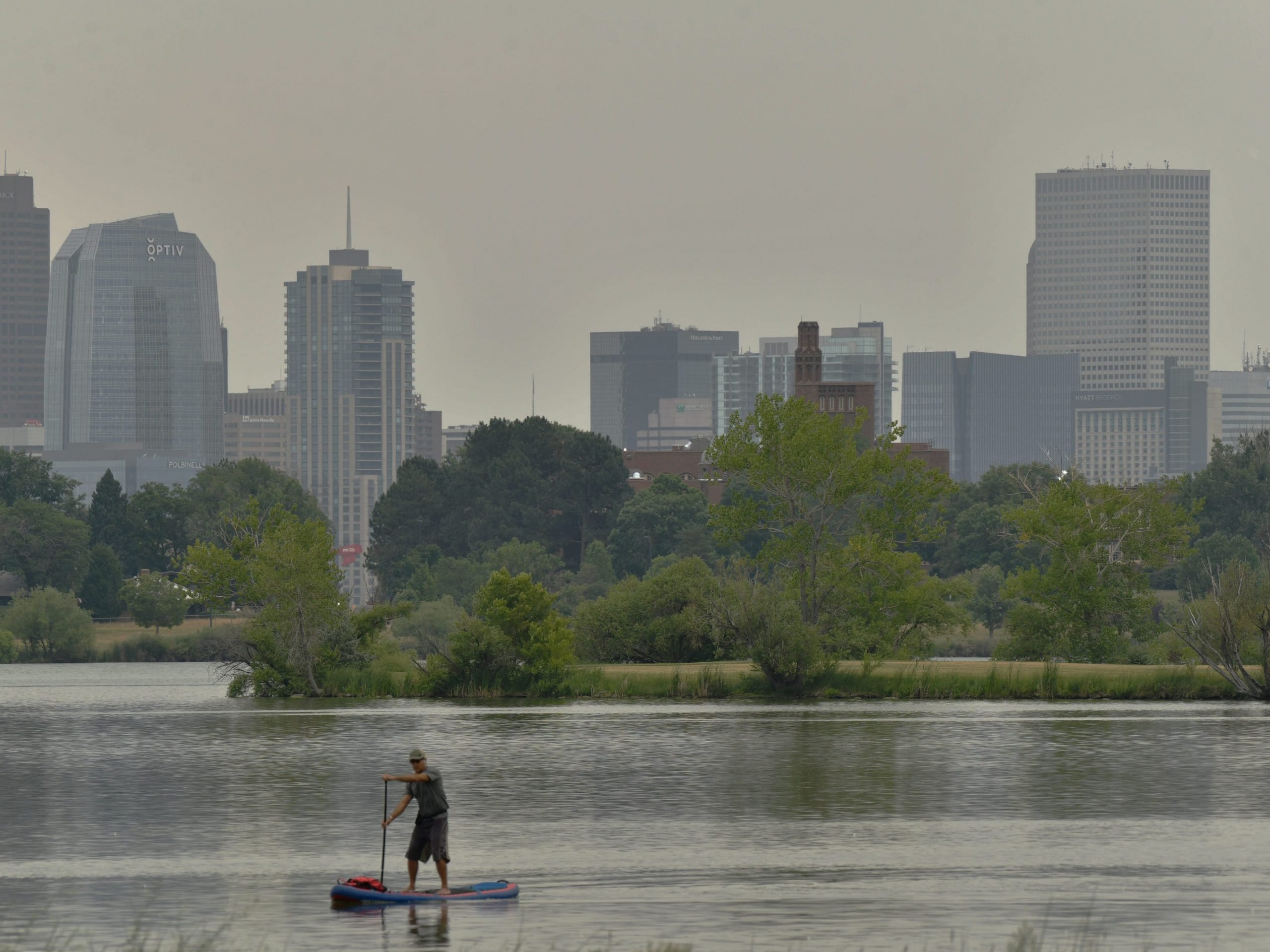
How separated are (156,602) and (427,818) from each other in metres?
148

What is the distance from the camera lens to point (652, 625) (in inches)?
3573

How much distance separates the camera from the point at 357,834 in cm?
4141

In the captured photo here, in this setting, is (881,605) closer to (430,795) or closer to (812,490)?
(812,490)

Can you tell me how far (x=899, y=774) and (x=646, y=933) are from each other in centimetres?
2368

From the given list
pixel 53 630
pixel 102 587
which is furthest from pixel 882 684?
pixel 102 587

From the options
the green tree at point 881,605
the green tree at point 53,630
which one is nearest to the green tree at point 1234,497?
the green tree at point 53,630

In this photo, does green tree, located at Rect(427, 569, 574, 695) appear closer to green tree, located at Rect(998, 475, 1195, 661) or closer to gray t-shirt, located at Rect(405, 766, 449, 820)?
green tree, located at Rect(998, 475, 1195, 661)

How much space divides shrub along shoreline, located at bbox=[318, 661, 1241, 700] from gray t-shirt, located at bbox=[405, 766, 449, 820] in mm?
49154

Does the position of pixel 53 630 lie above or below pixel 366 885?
above

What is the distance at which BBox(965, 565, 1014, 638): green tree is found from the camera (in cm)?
16550

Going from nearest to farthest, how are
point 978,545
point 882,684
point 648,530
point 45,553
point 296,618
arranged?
point 882,684 → point 296,618 → point 45,553 → point 978,545 → point 648,530

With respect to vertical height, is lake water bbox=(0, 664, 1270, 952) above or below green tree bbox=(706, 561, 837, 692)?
below

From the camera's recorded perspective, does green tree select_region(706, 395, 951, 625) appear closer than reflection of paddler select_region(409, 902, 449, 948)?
No

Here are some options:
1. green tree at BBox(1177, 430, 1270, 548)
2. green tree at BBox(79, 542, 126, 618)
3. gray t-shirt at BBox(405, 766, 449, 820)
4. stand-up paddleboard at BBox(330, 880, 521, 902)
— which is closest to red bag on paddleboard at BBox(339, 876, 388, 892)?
stand-up paddleboard at BBox(330, 880, 521, 902)
